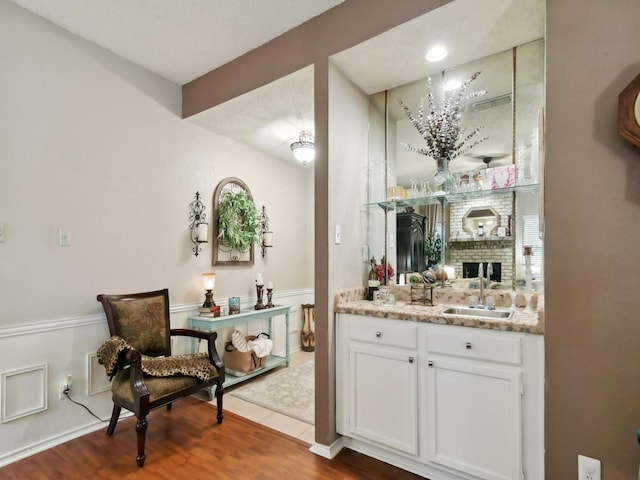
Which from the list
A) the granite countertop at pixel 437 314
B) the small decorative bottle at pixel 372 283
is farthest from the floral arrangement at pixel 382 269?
the granite countertop at pixel 437 314

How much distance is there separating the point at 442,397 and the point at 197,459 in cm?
149

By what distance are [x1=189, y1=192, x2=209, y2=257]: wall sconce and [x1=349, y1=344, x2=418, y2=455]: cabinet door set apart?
1.80 metres

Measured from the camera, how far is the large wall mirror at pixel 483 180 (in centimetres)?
206

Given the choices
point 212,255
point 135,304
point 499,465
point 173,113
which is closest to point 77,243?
point 135,304

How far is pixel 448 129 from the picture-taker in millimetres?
2230

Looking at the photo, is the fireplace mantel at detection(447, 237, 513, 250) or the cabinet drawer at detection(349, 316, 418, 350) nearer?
the cabinet drawer at detection(349, 316, 418, 350)

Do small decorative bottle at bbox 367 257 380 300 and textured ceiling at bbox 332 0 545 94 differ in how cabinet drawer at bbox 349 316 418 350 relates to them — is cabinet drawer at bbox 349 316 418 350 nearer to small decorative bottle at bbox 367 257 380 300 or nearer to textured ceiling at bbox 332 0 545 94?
small decorative bottle at bbox 367 257 380 300

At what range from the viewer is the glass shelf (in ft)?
6.58

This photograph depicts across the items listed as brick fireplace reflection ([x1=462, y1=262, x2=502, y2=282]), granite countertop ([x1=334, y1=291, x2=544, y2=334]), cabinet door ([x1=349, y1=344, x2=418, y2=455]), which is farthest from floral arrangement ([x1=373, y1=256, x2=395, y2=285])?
cabinet door ([x1=349, y1=344, x2=418, y2=455])

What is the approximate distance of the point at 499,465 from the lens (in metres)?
1.58

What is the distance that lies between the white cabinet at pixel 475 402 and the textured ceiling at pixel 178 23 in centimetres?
217

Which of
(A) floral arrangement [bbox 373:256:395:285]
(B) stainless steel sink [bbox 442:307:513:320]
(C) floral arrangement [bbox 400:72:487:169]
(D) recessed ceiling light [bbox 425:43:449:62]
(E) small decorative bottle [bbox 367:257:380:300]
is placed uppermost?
(D) recessed ceiling light [bbox 425:43:449:62]

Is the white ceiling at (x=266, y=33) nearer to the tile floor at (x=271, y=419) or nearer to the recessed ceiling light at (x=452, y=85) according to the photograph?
the recessed ceiling light at (x=452, y=85)

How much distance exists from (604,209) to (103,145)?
3.06m
